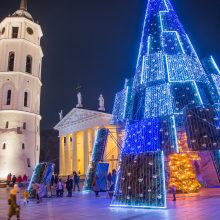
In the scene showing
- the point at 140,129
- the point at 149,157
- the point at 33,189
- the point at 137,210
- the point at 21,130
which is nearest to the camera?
the point at 137,210

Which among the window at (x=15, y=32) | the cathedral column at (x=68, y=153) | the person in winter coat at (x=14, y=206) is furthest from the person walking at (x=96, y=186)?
the cathedral column at (x=68, y=153)

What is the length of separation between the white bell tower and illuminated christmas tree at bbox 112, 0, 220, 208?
85.8 ft

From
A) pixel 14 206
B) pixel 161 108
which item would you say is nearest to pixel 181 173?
pixel 161 108

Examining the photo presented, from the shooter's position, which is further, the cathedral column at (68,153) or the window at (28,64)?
the cathedral column at (68,153)

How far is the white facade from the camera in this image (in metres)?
53.9

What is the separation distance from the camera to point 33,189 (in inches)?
741

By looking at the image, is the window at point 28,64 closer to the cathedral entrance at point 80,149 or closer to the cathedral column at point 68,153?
the cathedral entrance at point 80,149

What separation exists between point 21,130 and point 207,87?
104 feet

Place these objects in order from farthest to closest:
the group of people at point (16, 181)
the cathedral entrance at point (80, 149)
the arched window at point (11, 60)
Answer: the cathedral entrance at point (80, 149) → the arched window at point (11, 60) → the group of people at point (16, 181)

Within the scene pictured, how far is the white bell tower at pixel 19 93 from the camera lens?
132ft

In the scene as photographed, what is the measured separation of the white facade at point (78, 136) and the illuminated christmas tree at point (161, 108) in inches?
→ 1398

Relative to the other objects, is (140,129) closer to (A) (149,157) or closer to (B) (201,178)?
(A) (149,157)

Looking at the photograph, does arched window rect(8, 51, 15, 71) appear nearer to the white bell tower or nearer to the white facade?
the white bell tower

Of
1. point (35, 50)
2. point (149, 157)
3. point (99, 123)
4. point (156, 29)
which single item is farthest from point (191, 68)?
point (99, 123)
